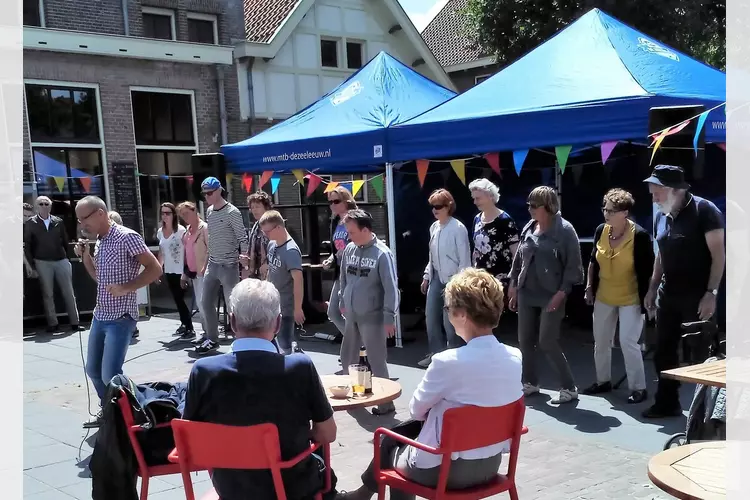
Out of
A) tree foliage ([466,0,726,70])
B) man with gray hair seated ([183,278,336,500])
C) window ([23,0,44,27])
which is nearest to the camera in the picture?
Result: man with gray hair seated ([183,278,336,500])

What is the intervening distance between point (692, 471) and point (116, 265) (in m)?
3.92

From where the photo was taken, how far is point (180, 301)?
9.42 metres

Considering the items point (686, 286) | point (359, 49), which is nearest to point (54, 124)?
point (359, 49)

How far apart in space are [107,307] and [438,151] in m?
3.77

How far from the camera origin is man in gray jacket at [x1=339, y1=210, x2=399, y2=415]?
5.25 meters

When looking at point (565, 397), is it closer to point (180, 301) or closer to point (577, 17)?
point (180, 301)

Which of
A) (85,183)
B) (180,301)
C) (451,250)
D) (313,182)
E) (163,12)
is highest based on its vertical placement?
(163,12)

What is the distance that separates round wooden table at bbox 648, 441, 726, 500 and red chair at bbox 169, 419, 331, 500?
130 cm

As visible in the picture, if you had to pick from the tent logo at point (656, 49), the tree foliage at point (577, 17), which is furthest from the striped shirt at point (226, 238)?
the tree foliage at point (577, 17)

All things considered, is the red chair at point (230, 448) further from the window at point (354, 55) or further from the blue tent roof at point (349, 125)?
the window at point (354, 55)

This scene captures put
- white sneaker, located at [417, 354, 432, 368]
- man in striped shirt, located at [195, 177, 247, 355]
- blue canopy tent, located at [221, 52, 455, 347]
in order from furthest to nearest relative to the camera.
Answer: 1. blue canopy tent, located at [221, 52, 455, 347]
2. man in striped shirt, located at [195, 177, 247, 355]
3. white sneaker, located at [417, 354, 432, 368]

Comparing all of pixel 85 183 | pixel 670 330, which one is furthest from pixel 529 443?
pixel 85 183

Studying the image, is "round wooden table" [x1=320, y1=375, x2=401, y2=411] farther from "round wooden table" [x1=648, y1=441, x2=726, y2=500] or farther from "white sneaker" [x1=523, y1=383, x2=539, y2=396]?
"white sneaker" [x1=523, y1=383, x2=539, y2=396]

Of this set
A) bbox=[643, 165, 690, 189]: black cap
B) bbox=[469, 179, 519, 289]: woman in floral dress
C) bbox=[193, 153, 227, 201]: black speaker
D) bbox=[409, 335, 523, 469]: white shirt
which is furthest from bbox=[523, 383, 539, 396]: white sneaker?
bbox=[193, 153, 227, 201]: black speaker
